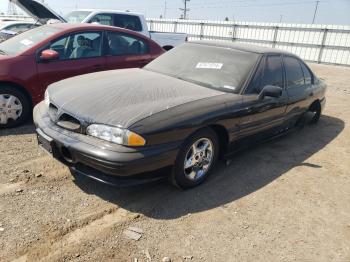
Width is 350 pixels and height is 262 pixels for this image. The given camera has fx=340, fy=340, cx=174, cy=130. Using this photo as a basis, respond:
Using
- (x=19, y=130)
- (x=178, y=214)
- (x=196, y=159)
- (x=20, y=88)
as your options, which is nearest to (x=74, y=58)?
(x=20, y=88)

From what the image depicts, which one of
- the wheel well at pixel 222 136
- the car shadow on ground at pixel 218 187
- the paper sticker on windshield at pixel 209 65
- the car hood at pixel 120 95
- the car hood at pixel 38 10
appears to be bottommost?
the car shadow on ground at pixel 218 187

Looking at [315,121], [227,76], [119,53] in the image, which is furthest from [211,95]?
[315,121]

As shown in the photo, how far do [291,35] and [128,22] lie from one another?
12.3 meters

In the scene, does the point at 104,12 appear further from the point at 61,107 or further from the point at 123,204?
the point at 123,204

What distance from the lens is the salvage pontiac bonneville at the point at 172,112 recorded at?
3.03 m

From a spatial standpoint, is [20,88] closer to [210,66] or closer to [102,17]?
[210,66]

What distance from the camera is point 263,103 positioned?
429 centimetres

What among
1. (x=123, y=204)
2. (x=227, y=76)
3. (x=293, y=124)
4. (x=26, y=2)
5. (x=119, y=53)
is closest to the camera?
(x=123, y=204)

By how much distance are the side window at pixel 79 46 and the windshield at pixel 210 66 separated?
137cm

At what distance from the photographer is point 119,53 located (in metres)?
6.04

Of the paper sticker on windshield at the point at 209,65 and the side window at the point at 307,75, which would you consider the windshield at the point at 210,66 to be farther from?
the side window at the point at 307,75

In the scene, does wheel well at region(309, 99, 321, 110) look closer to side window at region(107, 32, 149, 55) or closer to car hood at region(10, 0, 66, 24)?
side window at region(107, 32, 149, 55)

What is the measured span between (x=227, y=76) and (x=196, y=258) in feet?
7.54

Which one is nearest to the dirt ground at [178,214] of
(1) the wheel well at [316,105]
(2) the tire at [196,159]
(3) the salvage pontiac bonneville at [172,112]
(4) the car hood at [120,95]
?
(2) the tire at [196,159]
